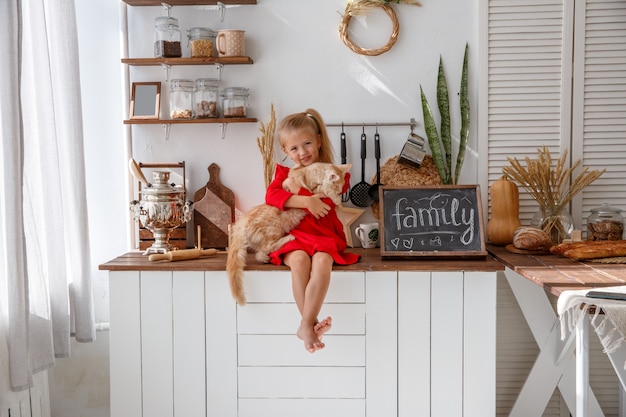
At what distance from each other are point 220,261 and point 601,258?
1594 mm

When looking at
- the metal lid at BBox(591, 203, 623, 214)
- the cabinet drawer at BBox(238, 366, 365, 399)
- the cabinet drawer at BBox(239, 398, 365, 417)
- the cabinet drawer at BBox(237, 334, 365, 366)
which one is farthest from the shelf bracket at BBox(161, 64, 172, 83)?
the metal lid at BBox(591, 203, 623, 214)

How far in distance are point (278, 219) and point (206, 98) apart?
0.77 meters

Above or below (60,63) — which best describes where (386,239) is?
below

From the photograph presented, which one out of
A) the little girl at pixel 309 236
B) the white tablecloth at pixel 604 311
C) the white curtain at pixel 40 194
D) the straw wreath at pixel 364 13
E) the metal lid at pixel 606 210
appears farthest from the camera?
the straw wreath at pixel 364 13

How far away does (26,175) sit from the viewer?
2.66 metres

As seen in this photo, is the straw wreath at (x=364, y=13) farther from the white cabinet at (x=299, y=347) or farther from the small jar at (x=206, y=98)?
the white cabinet at (x=299, y=347)

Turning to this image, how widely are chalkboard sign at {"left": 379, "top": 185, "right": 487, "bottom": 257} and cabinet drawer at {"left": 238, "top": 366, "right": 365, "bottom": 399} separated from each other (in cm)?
54

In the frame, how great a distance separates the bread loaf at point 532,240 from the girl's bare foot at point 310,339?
1037mm

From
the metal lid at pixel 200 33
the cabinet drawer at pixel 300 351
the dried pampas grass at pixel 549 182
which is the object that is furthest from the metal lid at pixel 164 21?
the dried pampas grass at pixel 549 182

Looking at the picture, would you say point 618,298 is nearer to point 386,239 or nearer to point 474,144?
point 386,239

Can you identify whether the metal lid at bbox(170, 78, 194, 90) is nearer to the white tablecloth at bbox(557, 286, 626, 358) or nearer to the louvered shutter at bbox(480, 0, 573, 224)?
the louvered shutter at bbox(480, 0, 573, 224)

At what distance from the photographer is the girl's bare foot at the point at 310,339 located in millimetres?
2547

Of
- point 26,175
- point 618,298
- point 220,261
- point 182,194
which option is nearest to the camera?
point 618,298

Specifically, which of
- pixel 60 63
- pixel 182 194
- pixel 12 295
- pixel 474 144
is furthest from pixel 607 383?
pixel 60 63
